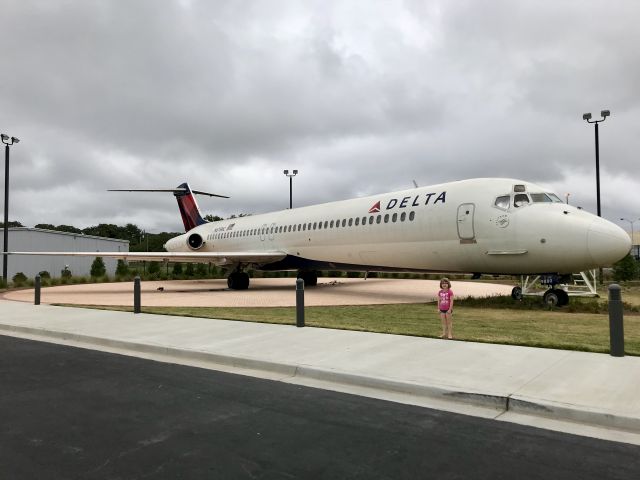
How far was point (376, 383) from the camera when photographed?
584cm

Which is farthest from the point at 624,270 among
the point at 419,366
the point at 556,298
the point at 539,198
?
the point at 419,366

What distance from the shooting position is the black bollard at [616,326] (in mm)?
Result: 6711

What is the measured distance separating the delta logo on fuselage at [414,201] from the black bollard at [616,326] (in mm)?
8190

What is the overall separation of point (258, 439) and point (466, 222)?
11.0 meters

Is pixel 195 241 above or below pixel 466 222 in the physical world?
above

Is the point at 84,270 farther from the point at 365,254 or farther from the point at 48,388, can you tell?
Answer: the point at 48,388

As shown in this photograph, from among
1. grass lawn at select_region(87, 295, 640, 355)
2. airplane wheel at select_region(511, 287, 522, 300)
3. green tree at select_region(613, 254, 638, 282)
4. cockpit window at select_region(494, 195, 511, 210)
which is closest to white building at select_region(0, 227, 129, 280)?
grass lawn at select_region(87, 295, 640, 355)

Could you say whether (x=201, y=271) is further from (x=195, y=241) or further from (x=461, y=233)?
(x=461, y=233)

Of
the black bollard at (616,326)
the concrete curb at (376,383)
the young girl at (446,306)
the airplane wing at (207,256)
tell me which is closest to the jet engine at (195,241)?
the airplane wing at (207,256)

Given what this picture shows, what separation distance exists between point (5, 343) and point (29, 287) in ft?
65.0

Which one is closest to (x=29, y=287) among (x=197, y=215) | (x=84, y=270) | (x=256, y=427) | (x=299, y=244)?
(x=197, y=215)

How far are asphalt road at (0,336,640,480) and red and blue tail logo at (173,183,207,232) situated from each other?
27382 mm

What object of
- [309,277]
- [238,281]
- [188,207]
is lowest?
[238,281]

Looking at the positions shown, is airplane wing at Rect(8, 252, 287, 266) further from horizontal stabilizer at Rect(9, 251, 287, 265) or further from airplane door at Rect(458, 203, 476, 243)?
airplane door at Rect(458, 203, 476, 243)
